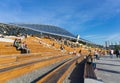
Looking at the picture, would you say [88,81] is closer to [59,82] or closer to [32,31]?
[59,82]

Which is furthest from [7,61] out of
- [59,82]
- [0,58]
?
[59,82]

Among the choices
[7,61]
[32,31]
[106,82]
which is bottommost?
[106,82]

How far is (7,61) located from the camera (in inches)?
389

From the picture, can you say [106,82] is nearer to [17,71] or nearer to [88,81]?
[88,81]

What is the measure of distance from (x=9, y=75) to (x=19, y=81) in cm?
76

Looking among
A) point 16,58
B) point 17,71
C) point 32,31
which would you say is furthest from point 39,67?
point 32,31

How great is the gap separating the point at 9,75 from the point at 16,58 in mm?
4123

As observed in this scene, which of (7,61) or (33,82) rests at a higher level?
(7,61)

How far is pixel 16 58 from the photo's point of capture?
11203 millimetres

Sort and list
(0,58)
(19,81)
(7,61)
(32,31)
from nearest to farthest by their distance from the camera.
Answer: (19,81) → (0,58) → (7,61) → (32,31)

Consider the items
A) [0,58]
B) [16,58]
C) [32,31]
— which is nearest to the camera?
[0,58]

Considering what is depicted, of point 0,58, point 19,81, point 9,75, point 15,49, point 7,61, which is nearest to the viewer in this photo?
point 9,75

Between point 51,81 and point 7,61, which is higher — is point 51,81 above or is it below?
below

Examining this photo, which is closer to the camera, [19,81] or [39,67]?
[19,81]
